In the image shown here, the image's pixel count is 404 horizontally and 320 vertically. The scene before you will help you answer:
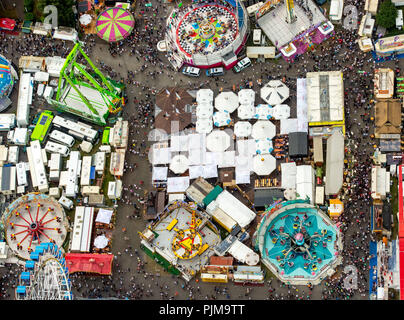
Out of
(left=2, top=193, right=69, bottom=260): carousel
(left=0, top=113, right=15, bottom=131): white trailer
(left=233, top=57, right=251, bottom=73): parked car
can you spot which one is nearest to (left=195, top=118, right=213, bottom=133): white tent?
(left=233, top=57, right=251, bottom=73): parked car

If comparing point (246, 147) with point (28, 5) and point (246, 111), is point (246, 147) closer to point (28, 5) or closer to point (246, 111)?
point (246, 111)

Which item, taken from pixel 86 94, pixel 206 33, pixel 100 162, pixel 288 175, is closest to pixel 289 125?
pixel 288 175

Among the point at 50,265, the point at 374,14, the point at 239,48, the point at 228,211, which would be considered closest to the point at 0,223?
the point at 50,265

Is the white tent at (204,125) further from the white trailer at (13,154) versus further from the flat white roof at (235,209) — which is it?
the white trailer at (13,154)

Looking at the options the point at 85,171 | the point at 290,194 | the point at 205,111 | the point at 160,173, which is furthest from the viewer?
the point at 205,111

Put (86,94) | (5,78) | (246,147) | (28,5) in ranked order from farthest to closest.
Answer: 1. (28,5)
2. (5,78)
3. (86,94)
4. (246,147)

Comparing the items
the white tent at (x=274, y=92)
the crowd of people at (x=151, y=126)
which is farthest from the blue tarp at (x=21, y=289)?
the white tent at (x=274, y=92)

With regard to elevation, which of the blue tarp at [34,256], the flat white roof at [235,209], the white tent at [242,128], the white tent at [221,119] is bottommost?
the blue tarp at [34,256]
